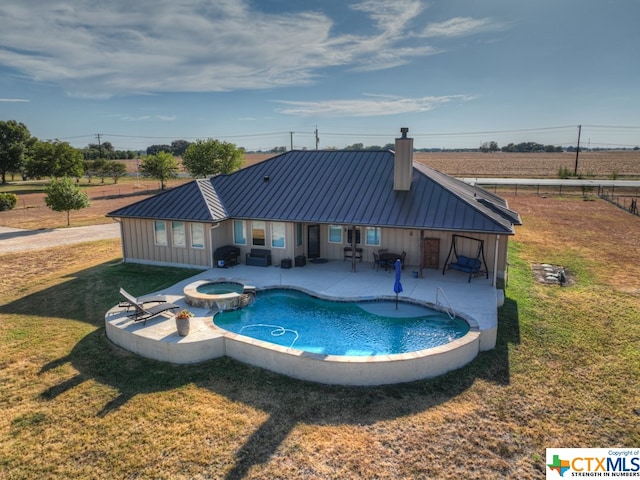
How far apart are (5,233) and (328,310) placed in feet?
84.2

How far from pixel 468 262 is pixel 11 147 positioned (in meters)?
70.3

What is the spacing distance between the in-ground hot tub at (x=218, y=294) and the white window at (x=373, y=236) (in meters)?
6.23

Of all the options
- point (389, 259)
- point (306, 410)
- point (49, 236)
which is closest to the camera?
point (306, 410)

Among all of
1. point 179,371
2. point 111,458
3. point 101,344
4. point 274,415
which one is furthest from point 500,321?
point 101,344

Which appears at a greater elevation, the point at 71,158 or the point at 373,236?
the point at 71,158

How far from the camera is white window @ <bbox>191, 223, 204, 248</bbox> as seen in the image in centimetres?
1783

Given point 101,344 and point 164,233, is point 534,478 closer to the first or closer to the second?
point 101,344

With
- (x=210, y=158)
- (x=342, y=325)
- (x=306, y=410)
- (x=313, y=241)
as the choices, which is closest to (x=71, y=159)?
(x=210, y=158)

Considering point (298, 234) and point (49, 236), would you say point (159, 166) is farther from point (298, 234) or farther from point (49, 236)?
point (298, 234)

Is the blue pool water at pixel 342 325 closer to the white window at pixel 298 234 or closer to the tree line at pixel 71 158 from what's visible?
the white window at pixel 298 234

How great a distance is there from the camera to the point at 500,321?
12789 mm

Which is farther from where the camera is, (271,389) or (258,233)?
(258,233)

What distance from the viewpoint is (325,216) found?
1703cm

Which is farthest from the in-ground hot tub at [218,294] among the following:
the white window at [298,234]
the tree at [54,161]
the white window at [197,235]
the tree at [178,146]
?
the tree at [178,146]
